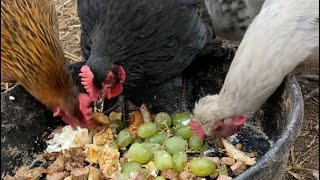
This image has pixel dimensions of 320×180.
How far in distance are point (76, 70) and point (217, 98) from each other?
2.34 ft

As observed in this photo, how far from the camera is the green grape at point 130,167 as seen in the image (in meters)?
2.38

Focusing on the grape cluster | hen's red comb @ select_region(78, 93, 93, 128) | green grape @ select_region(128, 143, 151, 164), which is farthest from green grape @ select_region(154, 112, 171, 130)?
hen's red comb @ select_region(78, 93, 93, 128)

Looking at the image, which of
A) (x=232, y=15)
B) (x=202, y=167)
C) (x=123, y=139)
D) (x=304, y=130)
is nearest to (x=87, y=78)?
(x=123, y=139)

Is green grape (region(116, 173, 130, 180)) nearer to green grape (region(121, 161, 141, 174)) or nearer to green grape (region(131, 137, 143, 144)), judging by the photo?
green grape (region(121, 161, 141, 174))

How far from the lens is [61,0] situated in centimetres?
411

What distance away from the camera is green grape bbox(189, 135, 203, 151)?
2511mm

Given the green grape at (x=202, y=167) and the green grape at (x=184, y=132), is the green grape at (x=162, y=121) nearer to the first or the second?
the green grape at (x=184, y=132)

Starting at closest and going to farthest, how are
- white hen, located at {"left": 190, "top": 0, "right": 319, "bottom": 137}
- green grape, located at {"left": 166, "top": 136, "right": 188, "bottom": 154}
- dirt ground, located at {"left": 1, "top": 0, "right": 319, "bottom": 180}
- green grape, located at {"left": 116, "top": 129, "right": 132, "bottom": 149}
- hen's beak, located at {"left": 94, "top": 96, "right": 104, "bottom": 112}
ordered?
white hen, located at {"left": 190, "top": 0, "right": 319, "bottom": 137}
green grape, located at {"left": 166, "top": 136, "right": 188, "bottom": 154}
green grape, located at {"left": 116, "top": 129, "right": 132, "bottom": 149}
hen's beak, located at {"left": 94, "top": 96, "right": 104, "bottom": 112}
dirt ground, located at {"left": 1, "top": 0, "right": 319, "bottom": 180}

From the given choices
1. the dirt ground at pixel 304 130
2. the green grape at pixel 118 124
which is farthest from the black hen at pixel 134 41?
the dirt ground at pixel 304 130

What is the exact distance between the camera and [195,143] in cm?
252

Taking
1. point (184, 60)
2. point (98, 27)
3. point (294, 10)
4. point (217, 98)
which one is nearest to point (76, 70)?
point (98, 27)

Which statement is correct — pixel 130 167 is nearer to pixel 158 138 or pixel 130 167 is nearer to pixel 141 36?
pixel 158 138

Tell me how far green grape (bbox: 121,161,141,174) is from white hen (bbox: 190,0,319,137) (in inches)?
13.5

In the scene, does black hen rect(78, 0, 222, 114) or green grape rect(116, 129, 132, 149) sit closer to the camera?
black hen rect(78, 0, 222, 114)
